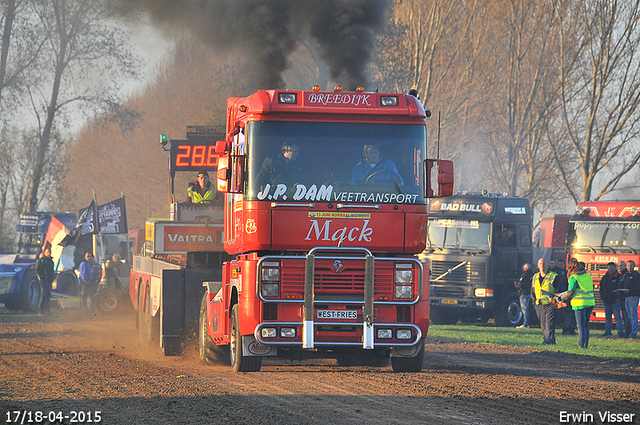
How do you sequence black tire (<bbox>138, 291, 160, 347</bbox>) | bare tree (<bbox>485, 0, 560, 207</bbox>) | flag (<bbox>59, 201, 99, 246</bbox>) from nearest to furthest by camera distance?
1. black tire (<bbox>138, 291, 160, 347</bbox>)
2. flag (<bbox>59, 201, 99, 246</bbox>)
3. bare tree (<bbox>485, 0, 560, 207</bbox>)

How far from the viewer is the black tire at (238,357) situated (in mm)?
11070

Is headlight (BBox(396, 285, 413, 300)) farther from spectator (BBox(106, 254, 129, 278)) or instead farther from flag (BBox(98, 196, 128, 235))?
flag (BBox(98, 196, 128, 235))

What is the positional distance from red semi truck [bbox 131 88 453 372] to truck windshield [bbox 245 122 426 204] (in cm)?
1

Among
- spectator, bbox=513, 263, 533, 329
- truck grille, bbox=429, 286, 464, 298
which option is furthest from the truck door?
truck grille, bbox=429, 286, 464, 298

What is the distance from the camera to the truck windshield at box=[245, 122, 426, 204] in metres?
10.4

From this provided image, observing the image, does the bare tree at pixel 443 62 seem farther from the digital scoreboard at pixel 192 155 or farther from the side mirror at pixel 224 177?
the side mirror at pixel 224 177

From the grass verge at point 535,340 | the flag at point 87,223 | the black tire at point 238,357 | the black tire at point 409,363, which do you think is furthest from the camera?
the flag at point 87,223

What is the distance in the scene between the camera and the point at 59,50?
136ft

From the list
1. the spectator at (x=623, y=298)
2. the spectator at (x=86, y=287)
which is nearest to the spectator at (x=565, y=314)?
the spectator at (x=623, y=298)

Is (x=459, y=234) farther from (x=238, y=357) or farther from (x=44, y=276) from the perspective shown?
(x=238, y=357)

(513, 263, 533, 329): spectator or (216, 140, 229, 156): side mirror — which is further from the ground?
(216, 140, 229, 156): side mirror

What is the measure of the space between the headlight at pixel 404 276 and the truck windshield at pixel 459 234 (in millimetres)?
14661

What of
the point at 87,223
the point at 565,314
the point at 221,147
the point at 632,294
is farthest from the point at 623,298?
the point at 87,223

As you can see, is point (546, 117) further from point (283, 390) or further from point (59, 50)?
point (283, 390)
